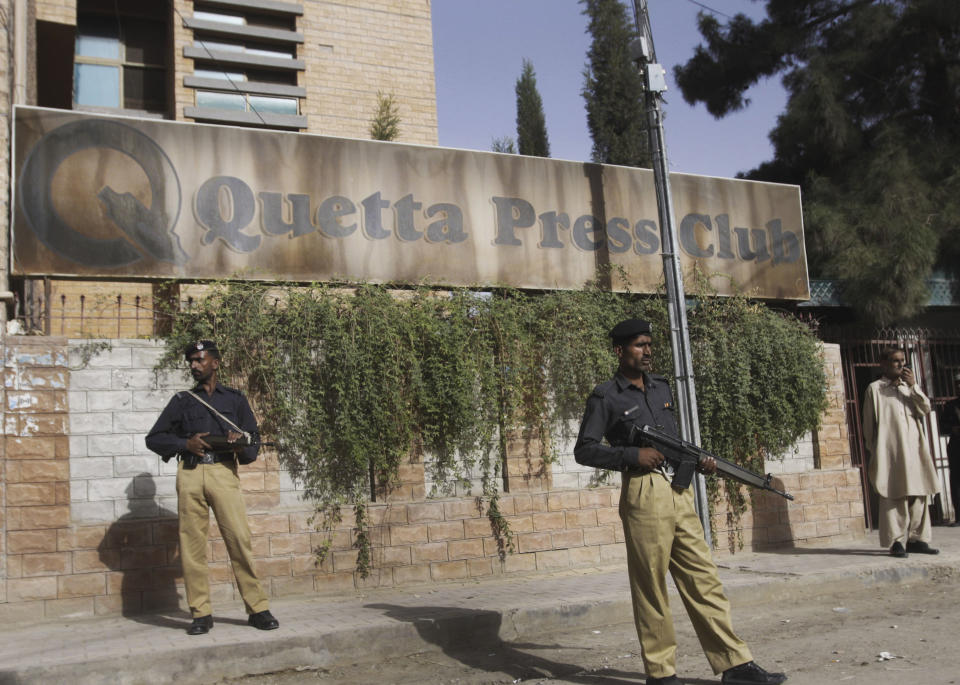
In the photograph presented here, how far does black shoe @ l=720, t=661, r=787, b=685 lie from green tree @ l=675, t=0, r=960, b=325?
792cm

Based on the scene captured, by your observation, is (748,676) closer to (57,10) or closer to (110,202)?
(110,202)

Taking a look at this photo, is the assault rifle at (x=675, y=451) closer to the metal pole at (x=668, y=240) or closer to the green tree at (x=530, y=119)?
the metal pole at (x=668, y=240)

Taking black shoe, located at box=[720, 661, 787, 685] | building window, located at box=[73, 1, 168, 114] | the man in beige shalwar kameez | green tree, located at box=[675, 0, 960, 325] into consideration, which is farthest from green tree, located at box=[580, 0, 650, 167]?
black shoe, located at box=[720, 661, 787, 685]

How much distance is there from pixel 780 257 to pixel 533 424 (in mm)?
4304

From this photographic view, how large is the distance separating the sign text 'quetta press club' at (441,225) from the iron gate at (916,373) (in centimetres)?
144

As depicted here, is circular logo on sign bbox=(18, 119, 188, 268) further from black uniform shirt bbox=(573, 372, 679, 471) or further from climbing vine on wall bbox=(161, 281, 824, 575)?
black uniform shirt bbox=(573, 372, 679, 471)

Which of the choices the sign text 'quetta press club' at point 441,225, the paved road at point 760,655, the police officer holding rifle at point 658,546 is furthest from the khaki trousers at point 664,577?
the sign text 'quetta press club' at point 441,225

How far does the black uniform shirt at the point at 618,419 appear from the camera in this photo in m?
4.08

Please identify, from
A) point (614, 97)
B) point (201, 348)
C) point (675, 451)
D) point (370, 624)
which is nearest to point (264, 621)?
point (370, 624)

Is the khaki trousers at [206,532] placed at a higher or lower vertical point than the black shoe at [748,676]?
higher

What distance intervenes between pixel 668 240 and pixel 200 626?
517 cm

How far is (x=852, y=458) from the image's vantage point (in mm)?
9820

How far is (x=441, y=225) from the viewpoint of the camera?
8.34 meters

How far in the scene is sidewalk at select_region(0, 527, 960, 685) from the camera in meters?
4.75
